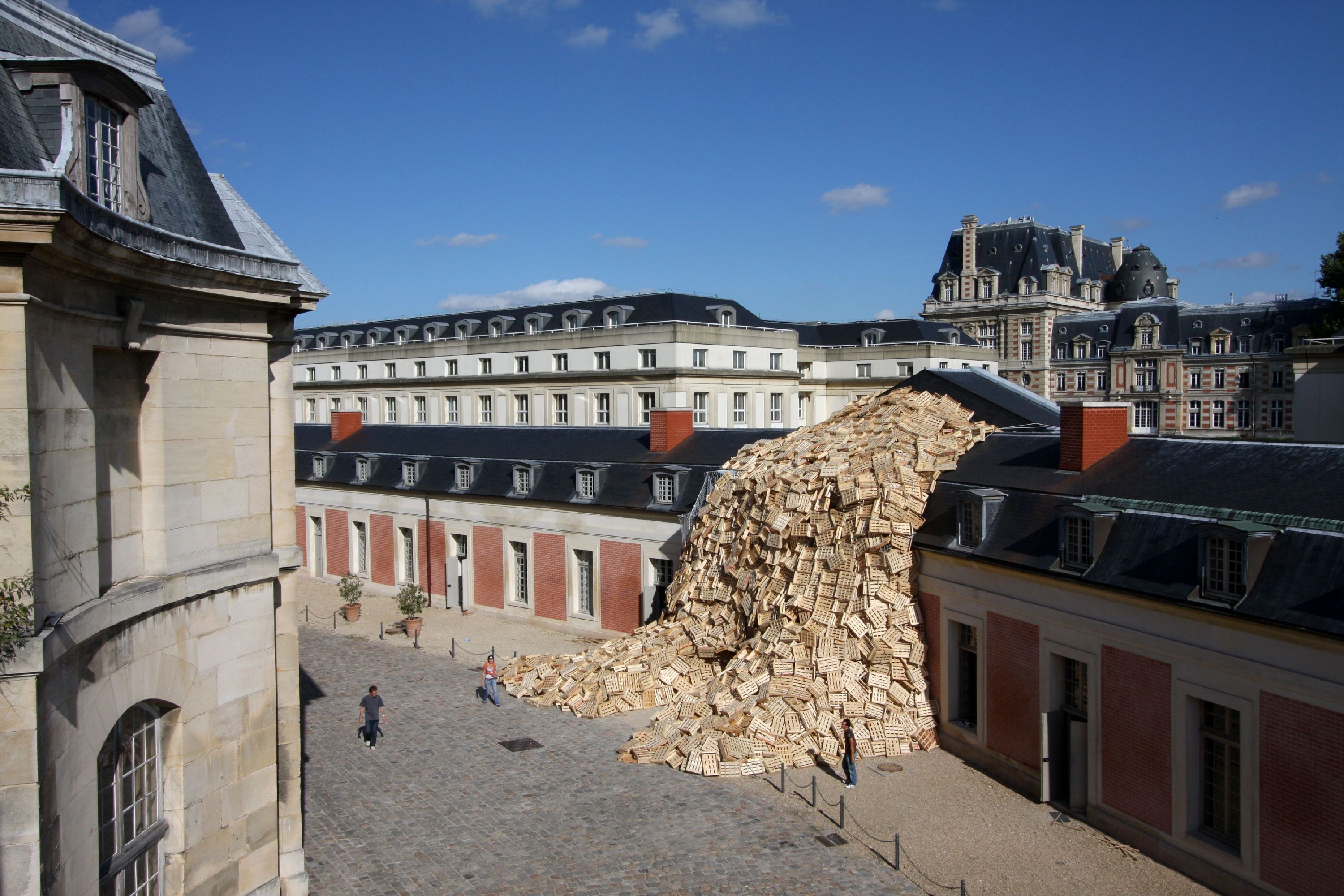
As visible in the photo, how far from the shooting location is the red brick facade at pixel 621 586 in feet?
93.0

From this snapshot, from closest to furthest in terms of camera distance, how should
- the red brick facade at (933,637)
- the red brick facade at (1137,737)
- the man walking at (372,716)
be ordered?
1. the red brick facade at (1137,737)
2. the red brick facade at (933,637)
3. the man walking at (372,716)

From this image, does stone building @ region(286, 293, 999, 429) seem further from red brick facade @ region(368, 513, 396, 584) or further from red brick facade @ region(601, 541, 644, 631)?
red brick facade @ region(601, 541, 644, 631)

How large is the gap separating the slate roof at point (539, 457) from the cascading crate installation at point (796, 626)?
16.3 ft

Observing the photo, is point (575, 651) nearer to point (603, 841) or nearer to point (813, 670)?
point (813, 670)

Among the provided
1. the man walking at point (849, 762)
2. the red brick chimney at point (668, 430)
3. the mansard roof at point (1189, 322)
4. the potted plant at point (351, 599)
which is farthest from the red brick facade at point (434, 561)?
the mansard roof at point (1189, 322)

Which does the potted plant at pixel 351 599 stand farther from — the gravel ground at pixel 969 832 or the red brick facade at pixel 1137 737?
the red brick facade at pixel 1137 737

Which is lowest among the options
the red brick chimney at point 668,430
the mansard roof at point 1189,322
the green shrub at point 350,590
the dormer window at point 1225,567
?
the green shrub at point 350,590

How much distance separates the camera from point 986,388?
80.7 ft

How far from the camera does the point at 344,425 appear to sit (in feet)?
140

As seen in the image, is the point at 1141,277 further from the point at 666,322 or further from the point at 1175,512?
the point at 1175,512

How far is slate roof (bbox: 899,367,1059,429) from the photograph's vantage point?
2289 centimetres

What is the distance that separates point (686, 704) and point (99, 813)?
12182mm

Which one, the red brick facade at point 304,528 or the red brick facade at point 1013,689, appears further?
the red brick facade at point 304,528

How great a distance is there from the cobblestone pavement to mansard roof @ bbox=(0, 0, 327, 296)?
8.18m
